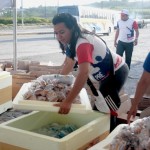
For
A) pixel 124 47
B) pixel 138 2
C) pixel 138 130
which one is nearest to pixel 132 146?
pixel 138 130

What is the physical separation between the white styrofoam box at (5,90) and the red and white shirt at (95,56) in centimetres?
197

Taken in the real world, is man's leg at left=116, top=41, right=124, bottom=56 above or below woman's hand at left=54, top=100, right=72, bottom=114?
below

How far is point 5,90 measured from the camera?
430cm

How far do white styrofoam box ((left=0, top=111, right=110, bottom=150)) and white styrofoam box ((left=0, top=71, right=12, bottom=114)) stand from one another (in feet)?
5.66

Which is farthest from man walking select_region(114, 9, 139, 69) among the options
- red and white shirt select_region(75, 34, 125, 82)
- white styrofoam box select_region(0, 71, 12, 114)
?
red and white shirt select_region(75, 34, 125, 82)

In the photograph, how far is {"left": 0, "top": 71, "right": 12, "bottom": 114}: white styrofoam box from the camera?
4.21 m

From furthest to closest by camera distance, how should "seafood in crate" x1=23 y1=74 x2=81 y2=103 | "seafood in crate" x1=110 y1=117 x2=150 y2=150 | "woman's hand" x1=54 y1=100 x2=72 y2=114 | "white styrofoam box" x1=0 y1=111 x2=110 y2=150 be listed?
1. "seafood in crate" x1=23 y1=74 x2=81 y2=103
2. "woman's hand" x1=54 y1=100 x2=72 y2=114
3. "white styrofoam box" x1=0 y1=111 x2=110 y2=150
4. "seafood in crate" x1=110 y1=117 x2=150 y2=150

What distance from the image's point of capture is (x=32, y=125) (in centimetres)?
253

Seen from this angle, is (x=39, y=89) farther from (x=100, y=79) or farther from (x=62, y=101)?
(x=100, y=79)

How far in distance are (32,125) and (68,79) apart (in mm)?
486

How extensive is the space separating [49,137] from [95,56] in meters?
0.79

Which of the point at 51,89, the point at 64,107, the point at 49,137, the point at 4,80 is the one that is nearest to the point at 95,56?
the point at 51,89

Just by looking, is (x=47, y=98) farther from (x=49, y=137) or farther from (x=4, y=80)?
(x=4, y=80)

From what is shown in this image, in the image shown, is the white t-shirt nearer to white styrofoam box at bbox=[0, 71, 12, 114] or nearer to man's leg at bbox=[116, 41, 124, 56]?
man's leg at bbox=[116, 41, 124, 56]
